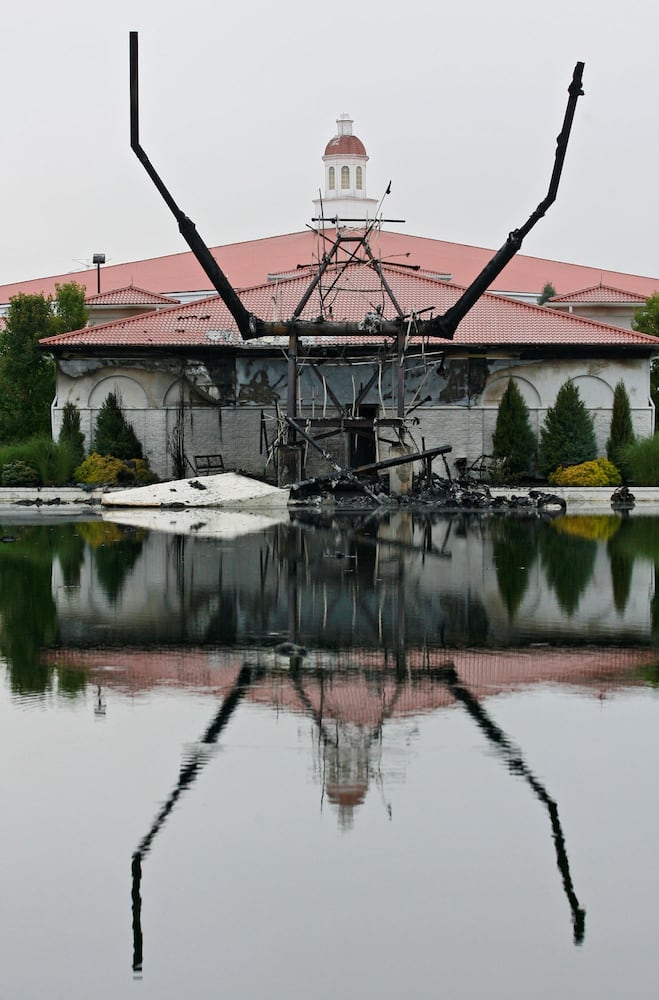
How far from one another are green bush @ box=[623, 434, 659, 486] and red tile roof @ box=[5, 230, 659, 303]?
28370mm

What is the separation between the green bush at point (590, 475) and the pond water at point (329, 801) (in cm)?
2508

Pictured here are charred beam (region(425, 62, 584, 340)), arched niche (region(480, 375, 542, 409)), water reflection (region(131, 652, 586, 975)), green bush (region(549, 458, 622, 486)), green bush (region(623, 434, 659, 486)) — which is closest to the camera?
water reflection (region(131, 652, 586, 975))

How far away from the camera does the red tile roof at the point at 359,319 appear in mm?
39188

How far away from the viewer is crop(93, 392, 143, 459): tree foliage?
1503 inches

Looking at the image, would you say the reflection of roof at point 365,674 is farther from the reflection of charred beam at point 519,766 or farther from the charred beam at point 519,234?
the charred beam at point 519,234

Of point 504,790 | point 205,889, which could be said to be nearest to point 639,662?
point 504,790

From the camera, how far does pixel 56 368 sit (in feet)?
133

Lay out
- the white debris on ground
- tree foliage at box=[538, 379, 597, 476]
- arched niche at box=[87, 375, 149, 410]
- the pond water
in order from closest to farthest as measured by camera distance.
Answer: the pond water < the white debris on ground < tree foliage at box=[538, 379, 597, 476] < arched niche at box=[87, 375, 149, 410]

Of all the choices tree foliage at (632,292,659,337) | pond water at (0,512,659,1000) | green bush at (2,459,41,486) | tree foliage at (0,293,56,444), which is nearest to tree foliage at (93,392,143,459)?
green bush at (2,459,41,486)

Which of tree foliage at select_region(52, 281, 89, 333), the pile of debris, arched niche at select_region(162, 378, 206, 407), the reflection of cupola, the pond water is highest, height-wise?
the reflection of cupola

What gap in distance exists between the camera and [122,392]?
39781 millimetres

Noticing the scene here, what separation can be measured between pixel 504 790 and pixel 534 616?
17.8ft

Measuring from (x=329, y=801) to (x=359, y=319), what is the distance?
115 ft

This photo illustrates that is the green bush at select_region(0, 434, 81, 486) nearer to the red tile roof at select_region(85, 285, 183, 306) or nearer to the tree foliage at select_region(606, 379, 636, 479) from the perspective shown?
the tree foliage at select_region(606, 379, 636, 479)
